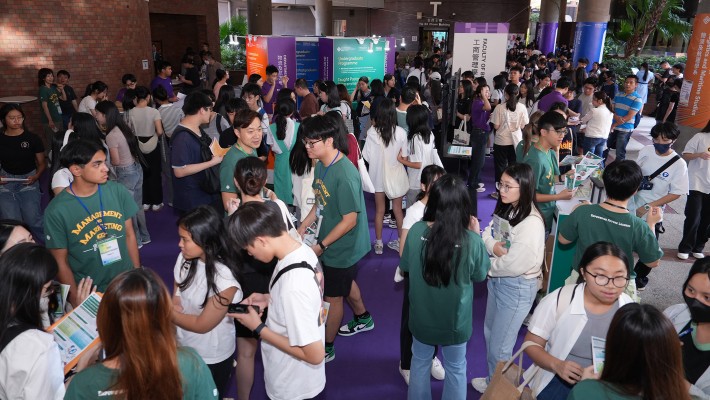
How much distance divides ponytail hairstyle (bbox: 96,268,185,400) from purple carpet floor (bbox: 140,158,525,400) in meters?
2.00

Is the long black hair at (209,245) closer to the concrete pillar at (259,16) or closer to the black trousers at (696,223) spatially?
the black trousers at (696,223)

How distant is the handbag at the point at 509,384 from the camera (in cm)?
219

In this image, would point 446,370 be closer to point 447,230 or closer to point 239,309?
point 447,230

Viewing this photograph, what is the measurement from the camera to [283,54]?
9.80 m

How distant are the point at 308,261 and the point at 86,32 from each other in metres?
8.84

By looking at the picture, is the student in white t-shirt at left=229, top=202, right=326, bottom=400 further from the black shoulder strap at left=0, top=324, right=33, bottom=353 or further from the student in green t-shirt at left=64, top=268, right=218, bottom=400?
the black shoulder strap at left=0, top=324, right=33, bottom=353

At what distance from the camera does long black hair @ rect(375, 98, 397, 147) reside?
4.82m

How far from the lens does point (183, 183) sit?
13.5 feet

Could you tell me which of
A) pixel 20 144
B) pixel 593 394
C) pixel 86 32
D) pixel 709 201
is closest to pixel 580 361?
pixel 593 394

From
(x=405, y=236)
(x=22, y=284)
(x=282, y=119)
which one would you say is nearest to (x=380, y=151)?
(x=282, y=119)

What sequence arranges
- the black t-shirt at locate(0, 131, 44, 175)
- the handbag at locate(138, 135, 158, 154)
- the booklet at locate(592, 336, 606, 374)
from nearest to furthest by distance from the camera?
the booklet at locate(592, 336, 606, 374) < the black t-shirt at locate(0, 131, 44, 175) < the handbag at locate(138, 135, 158, 154)

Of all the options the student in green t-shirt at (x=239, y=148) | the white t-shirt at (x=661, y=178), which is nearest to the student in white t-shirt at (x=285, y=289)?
the student in green t-shirt at (x=239, y=148)

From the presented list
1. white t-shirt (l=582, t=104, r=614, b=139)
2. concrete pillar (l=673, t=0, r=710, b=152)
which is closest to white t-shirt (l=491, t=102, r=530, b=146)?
white t-shirt (l=582, t=104, r=614, b=139)

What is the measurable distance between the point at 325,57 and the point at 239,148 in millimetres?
6789
